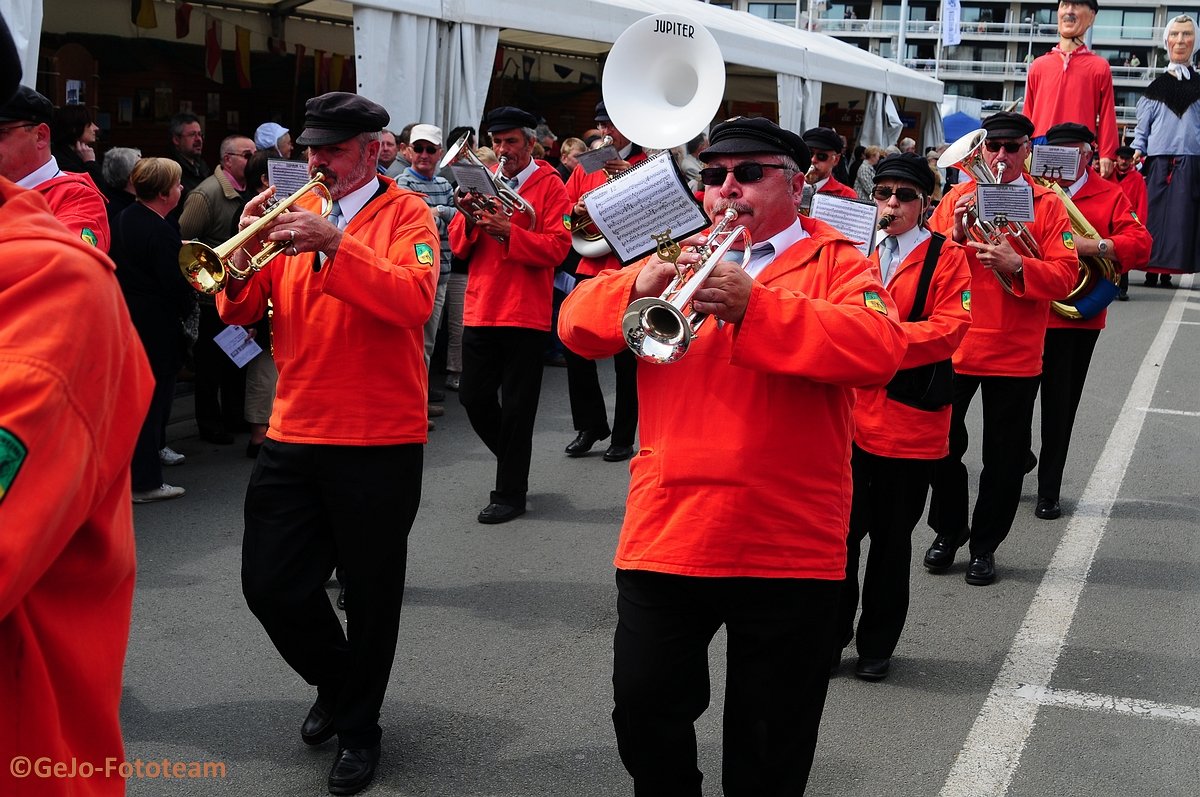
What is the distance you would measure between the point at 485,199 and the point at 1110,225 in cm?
339

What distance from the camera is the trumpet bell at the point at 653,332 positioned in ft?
8.69

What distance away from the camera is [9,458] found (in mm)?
1354

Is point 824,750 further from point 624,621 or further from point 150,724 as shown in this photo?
point 150,724

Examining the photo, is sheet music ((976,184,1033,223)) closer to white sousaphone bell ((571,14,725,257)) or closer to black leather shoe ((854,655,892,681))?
black leather shoe ((854,655,892,681))

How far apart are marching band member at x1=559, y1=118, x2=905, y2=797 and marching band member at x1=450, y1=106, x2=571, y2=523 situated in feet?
12.3

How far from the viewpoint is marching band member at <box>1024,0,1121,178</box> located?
8.01m

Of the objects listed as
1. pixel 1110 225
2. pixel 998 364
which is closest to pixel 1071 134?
pixel 1110 225

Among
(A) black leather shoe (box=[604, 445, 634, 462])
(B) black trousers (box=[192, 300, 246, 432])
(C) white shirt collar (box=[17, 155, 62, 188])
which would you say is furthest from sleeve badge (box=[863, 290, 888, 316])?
(B) black trousers (box=[192, 300, 246, 432])

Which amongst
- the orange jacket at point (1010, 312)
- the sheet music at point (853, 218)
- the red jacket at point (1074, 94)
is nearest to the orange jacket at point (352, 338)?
the sheet music at point (853, 218)

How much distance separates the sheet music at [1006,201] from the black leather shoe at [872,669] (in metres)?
2.06

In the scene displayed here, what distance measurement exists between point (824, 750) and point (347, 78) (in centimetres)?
1049

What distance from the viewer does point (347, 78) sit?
13.0 m

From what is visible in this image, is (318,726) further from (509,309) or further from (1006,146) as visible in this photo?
(1006,146)

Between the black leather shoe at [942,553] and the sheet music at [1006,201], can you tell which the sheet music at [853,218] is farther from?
the black leather shoe at [942,553]
